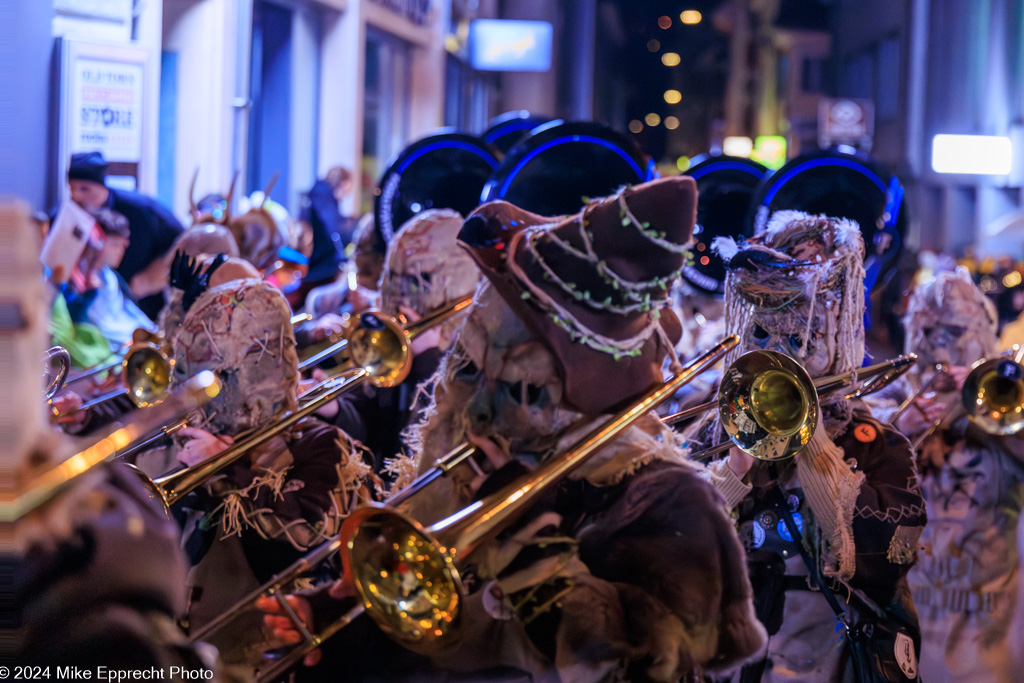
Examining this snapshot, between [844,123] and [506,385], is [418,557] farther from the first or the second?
[844,123]

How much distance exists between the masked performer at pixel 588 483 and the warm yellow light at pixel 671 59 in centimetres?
4401

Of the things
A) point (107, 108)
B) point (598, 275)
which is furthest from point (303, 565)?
point (107, 108)

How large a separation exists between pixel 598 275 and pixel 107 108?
527cm

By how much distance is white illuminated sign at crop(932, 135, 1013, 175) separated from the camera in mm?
20281

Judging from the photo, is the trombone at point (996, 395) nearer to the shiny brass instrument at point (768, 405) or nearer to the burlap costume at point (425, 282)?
the shiny brass instrument at point (768, 405)

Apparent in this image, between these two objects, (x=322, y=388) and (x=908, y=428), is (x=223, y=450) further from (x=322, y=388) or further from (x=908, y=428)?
(x=908, y=428)

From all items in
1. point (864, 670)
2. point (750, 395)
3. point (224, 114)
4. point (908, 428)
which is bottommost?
point (864, 670)

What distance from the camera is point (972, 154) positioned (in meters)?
20.9

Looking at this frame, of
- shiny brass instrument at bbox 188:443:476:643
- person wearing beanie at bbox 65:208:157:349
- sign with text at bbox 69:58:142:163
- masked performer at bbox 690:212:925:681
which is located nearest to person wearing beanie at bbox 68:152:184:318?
person wearing beanie at bbox 65:208:157:349

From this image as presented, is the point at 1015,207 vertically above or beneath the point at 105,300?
above

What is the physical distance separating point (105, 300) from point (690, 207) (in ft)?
11.9

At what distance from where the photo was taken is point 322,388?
2.92 m

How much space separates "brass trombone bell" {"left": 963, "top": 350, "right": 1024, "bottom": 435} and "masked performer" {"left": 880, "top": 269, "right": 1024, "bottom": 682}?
5.8 inches

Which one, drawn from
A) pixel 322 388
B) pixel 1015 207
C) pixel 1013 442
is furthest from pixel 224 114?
pixel 1015 207
